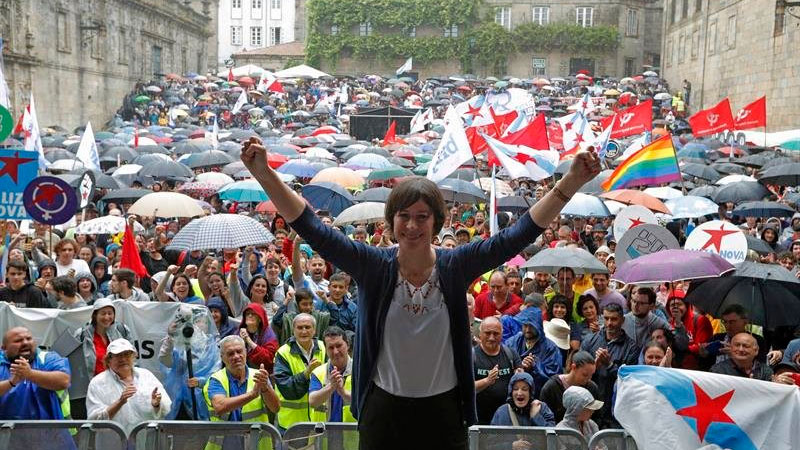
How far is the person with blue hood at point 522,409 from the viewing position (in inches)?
248

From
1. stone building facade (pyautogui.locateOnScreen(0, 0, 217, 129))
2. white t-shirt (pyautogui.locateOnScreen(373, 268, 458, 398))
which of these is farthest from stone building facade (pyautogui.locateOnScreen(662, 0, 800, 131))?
white t-shirt (pyautogui.locateOnScreen(373, 268, 458, 398))

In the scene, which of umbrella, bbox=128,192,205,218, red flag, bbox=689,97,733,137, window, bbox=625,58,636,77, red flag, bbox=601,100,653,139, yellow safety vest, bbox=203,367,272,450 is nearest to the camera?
yellow safety vest, bbox=203,367,272,450

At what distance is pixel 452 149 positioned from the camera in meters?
13.9

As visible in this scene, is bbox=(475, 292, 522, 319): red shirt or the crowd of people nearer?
the crowd of people

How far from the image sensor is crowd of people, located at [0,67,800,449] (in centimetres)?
286

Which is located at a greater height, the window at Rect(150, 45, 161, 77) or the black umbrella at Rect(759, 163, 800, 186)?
the window at Rect(150, 45, 161, 77)

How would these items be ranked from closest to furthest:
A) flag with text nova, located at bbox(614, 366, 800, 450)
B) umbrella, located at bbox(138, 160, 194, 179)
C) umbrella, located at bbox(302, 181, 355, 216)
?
flag with text nova, located at bbox(614, 366, 800, 450) → umbrella, located at bbox(302, 181, 355, 216) → umbrella, located at bbox(138, 160, 194, 179)

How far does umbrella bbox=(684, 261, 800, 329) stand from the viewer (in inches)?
291

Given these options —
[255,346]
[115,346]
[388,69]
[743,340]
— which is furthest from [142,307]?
[388,69]

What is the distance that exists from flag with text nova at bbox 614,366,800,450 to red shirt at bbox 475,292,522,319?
3880 mm

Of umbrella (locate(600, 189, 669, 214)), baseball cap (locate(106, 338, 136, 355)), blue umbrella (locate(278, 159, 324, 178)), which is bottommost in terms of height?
baseball cap (locate(106, 338, 136, 355))

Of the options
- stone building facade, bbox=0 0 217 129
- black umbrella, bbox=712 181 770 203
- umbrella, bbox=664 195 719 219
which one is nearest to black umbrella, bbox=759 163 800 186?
black umbrella, bbox=712 181 770 203

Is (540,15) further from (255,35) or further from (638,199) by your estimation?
A: (638,199)

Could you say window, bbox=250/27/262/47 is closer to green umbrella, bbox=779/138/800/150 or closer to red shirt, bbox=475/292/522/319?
green umbrella, bbox=779/138/800/150
